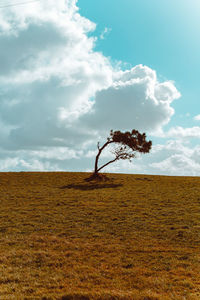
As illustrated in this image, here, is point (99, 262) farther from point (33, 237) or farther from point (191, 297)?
point (33, 237)

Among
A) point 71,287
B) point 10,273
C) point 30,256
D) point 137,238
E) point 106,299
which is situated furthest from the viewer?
point 137,238

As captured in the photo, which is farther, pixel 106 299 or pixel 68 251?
pixel 68 251

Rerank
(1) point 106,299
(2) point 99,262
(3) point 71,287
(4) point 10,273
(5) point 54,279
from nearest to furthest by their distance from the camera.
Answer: (1) point 106,299 < (3) point 71,287 < (5) point 54,279 < (4) point 10,273 < (2) point 99,262

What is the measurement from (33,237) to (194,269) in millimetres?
11492

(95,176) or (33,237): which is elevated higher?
(95,176)

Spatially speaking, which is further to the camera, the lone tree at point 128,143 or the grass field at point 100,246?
the lone tree at point 128,143

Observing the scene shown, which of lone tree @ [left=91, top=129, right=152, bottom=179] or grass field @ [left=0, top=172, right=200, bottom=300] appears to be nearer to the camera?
grass field @ [left=0, top=172, right=200, bottom=300]

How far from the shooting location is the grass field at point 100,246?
11305mm

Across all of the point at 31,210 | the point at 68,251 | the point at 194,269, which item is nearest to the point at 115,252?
the point at 68,251

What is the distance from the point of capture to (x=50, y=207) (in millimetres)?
28922

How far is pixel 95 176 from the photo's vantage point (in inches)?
2055

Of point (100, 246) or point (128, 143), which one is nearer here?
point (100, 246)

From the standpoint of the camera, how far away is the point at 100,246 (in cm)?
1709

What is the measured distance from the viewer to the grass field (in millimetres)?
11305
